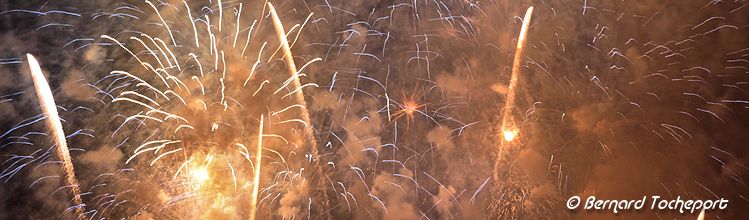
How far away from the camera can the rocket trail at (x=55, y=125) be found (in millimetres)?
2342

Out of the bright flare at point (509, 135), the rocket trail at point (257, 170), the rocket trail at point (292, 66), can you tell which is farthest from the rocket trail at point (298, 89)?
the bright flare at point (509, 135)

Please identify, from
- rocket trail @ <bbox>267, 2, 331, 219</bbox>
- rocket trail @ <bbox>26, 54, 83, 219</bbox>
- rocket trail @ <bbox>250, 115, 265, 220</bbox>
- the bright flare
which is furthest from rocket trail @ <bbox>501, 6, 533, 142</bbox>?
rocket trail @ <bbox>26, 54, 83, 219</bbox>

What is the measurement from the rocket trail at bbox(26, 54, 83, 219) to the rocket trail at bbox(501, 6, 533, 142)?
225 cm

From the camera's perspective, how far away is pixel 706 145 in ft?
9.35

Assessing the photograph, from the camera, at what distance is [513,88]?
2.76 metres

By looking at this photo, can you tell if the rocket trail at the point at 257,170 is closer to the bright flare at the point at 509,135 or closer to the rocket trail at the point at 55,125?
the rocket trail at the point at 55,125

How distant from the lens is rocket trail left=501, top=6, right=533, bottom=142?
2703 mm

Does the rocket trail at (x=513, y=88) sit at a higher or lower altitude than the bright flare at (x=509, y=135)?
higher

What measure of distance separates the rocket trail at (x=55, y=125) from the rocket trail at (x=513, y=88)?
2252 mm

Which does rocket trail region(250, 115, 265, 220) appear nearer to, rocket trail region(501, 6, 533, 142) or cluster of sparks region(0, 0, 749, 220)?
cluster of sparks region(0, 0, 749, 220)

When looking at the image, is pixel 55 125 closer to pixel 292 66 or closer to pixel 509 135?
pixel 292 66

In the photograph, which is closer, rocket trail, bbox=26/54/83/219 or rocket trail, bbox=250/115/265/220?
rocket trail, bbox=26/54/83/219

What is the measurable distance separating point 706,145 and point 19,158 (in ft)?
12.4

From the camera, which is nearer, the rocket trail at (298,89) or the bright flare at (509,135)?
the rocket trail at (298,89)
